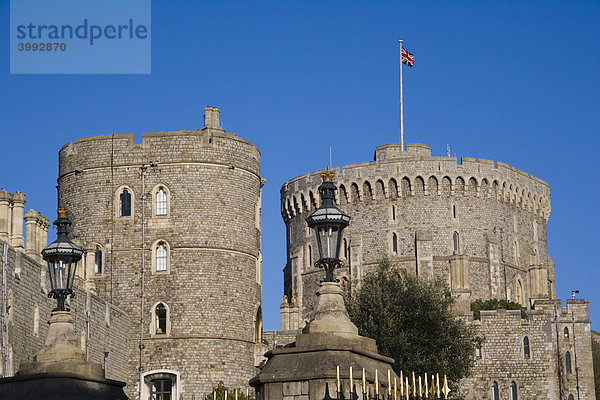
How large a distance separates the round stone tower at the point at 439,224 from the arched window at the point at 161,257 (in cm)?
2599

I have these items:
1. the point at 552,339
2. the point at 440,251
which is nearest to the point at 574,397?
the point at 552,339

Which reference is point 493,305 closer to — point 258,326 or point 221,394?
point 258,326

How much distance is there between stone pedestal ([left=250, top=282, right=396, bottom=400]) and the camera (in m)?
17.8

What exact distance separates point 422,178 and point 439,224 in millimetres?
3192

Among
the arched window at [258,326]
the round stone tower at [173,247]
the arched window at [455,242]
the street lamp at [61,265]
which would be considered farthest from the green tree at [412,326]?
the arched window at [455,242]

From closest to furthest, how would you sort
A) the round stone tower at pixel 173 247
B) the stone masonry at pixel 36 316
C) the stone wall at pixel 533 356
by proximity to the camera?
1. the stone masonry at pixel 36 316
2. the round stone tower at pixel 173 247
3. the stone wall at pixel 533 356

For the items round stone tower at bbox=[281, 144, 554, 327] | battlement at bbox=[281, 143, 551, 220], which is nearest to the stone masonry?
round stone tower at bbox=[281, 144, 554, 327]

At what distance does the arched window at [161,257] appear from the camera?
4866 cm

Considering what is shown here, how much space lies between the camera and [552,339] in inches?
2229

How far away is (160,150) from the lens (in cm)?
4938

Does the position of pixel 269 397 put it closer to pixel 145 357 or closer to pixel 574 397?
pixel 145 357

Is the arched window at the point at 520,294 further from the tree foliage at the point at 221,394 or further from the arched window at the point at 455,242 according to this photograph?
the tree foliage at the point at 221,394

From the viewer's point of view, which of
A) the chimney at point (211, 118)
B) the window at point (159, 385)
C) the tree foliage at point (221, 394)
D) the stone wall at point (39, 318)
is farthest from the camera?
the chimney at point (211, 118)

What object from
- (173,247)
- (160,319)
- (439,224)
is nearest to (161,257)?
(173,247)
